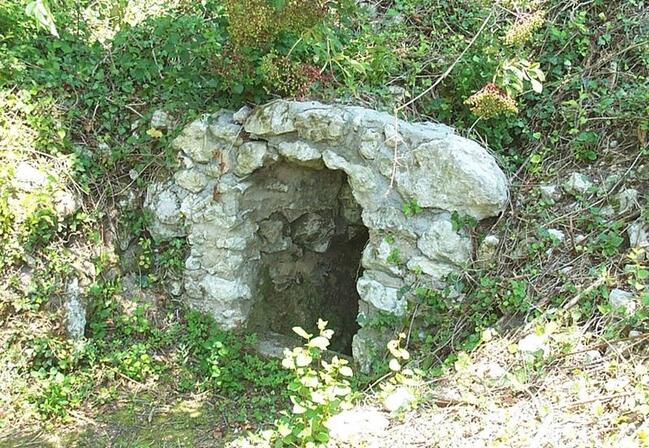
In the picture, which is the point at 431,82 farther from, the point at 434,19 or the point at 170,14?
the point at 170,14

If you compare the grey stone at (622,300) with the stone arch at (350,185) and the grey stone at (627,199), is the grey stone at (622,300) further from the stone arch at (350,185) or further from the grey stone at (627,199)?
the stone arch at (350,185)

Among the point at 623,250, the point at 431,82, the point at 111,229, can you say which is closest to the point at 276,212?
the point at 111,229

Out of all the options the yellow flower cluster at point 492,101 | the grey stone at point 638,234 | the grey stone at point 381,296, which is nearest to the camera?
the grey stone at point 638,234

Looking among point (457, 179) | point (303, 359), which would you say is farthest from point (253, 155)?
point (303, 359)

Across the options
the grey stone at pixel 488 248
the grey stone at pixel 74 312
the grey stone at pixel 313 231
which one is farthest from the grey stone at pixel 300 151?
the grey stone at pixel 74 312

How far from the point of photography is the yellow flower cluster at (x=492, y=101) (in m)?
3.31

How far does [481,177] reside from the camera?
340 centimetres

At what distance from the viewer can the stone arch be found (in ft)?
11.4

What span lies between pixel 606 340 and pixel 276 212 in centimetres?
248

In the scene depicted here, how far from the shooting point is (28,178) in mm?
3656

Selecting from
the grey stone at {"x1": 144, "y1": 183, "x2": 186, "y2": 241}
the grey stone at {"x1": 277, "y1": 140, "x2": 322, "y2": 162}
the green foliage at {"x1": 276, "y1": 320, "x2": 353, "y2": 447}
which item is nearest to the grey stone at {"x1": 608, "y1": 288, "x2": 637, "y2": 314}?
the green foliage at {"x1": 276, "y1": 320, "x2": 353, "y2": 447}

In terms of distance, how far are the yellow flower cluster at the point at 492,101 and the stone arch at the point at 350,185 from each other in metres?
0.24

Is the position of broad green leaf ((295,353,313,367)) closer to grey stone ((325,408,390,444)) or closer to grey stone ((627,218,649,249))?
grey stone ((325,408,390,444))

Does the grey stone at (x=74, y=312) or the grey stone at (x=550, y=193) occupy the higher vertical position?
the grey stone at (x=550, y=193)
